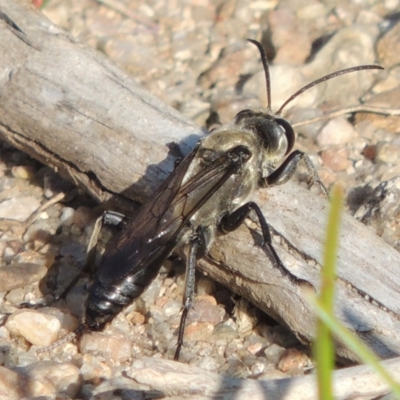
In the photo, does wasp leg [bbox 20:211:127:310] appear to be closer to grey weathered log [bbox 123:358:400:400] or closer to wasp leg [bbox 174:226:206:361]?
wasp leg [bbox 174:226:206:361]

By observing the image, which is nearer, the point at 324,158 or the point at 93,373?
the point at 93,373

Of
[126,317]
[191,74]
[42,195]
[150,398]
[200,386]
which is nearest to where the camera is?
[200,386]

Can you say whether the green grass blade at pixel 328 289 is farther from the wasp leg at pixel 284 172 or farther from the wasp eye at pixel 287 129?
the wasp eye at pixel 287 129

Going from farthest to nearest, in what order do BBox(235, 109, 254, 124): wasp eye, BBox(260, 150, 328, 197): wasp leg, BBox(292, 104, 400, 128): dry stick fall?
1. BBox(292, 104, 400, 128): dry stick
2. BBox(235, 109, 254, 124): wasp eye
3. BBox(260, 150, 328, 197): wasp leg

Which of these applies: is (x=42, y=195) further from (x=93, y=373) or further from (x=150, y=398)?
(x=150, y=398)

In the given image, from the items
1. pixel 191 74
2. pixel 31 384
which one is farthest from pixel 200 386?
pixel 191 74

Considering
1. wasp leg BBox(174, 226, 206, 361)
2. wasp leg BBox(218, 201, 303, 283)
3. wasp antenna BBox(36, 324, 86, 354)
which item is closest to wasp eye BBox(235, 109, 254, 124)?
wasp leg BBox(218, 201, 303, 283)

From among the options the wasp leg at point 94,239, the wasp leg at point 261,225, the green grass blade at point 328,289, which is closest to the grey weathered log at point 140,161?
the wasp leg at point 261,225

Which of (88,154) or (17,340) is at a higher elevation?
(88,154)
